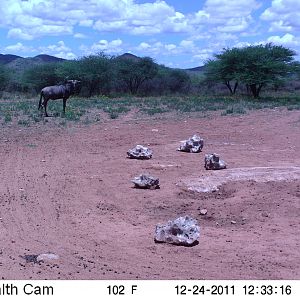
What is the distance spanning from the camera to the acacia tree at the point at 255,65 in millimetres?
34156

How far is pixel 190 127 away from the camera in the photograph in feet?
59.1

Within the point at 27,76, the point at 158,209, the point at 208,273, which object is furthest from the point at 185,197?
the point at 27,76

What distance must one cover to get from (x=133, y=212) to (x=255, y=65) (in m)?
28.2

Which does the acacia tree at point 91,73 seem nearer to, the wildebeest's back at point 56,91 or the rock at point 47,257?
the wildebeest's back at point 56,91

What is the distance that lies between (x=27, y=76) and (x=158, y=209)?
135ft

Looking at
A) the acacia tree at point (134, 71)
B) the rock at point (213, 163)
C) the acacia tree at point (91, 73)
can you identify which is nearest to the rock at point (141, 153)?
the rock at point (213, 163)

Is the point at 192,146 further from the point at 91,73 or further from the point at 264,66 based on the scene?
the point at 91,73

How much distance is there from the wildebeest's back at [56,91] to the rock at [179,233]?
14.8 m

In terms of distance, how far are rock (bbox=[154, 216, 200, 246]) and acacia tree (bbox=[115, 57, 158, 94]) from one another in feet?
132

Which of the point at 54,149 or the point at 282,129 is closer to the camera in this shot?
the point at 54,149

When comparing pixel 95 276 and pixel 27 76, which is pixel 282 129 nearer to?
pixel 95 276

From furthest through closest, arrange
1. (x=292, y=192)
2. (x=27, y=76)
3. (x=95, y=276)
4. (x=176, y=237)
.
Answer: (x=27, y=76) < (x=292, y=192) < (x=176, y=237) < (x=95, y=276)

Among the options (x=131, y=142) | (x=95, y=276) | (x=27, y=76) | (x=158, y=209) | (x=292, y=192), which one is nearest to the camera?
(x=95, y=276)

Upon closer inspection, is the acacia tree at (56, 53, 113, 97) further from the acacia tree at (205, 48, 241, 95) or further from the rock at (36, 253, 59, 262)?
the rock at (36, 253, 59, 262)
